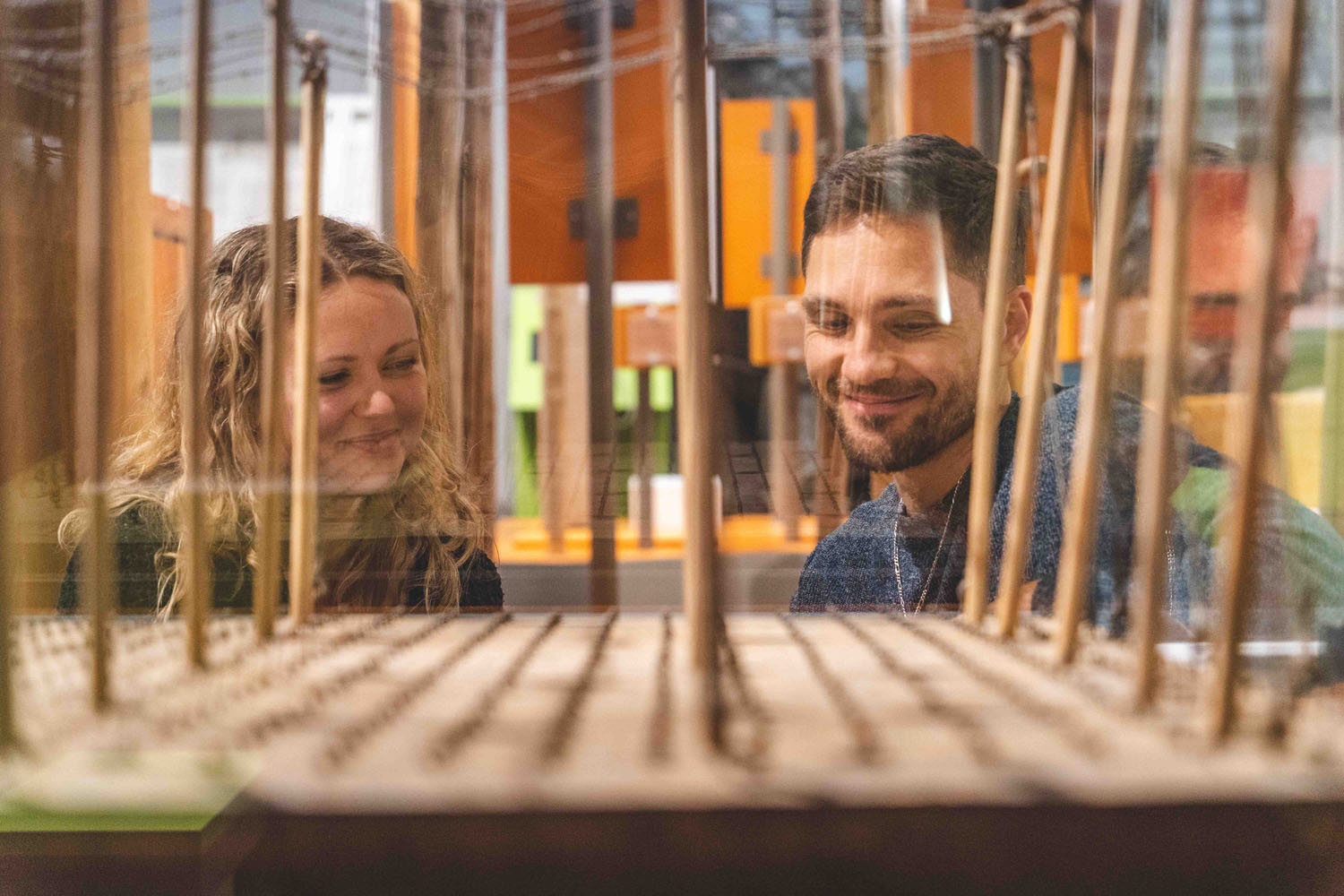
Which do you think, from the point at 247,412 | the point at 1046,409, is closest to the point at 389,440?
the point at 247,412

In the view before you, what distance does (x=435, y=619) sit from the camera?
620 mm

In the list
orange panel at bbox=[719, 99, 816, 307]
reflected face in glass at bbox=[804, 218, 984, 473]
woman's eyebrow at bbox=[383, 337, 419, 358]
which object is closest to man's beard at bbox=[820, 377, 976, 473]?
reflected face in glass at bbox=[804, 218, 984, 473]

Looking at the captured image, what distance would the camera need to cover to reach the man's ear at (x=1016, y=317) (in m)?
0.71

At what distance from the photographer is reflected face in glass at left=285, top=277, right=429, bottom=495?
2.17 ft

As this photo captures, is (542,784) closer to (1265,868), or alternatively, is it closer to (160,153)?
(1265,868)

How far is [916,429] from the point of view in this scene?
2.47 ft

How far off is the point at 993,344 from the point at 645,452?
270 mm

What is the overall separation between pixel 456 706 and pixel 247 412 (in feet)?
1.31

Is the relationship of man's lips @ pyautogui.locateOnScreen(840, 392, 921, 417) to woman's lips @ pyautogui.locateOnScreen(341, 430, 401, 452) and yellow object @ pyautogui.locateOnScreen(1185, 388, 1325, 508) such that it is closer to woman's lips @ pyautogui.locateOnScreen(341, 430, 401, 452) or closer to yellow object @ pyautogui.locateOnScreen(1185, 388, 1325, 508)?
yellow object @ pyautogui.locateOnScreen(1185, 388, 1325, 508)

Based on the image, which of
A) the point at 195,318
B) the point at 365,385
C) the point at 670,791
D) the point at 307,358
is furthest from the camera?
the point at 365,385

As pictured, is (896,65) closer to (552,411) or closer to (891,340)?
(891,340)

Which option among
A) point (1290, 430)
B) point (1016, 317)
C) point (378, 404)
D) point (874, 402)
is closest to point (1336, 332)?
point (1290, 430)

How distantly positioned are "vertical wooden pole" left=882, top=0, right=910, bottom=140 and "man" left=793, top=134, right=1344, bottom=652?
0.05ft

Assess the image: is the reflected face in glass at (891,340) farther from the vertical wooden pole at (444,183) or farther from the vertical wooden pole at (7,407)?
the vertical wooden pole at (7,407)
